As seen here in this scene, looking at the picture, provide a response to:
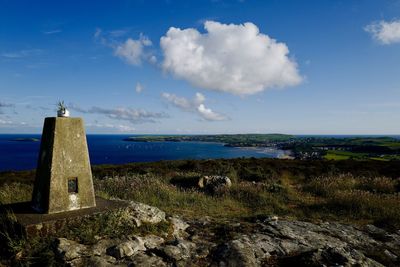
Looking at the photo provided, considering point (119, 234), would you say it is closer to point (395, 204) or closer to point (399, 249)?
point (399, 249)

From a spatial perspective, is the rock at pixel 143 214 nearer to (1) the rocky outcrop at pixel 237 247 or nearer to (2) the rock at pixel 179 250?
(1) the rocky outcrop at pixel 237 247

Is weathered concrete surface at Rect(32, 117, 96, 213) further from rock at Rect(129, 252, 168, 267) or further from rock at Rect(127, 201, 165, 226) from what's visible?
rock at Rect(129, 252, 168, 267)

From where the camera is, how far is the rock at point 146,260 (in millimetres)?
4554

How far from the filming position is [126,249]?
15.8ft

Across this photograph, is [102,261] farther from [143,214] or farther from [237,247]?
[237,247]

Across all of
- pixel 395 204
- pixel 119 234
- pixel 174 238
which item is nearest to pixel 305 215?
pixel 395 204

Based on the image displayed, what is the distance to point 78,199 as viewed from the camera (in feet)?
19.2

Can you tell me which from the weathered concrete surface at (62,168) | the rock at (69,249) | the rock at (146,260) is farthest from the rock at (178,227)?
the rock at (69,249)

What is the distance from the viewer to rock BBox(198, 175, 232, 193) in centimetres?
1282

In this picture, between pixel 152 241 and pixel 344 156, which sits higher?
pixel 152 241

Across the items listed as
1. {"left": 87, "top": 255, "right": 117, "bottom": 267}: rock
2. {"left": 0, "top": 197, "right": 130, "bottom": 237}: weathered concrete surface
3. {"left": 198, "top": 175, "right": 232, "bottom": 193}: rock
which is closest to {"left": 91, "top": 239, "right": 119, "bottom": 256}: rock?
{"left": 87, "top": 255, "right": 117, "bottom": 267}: rock

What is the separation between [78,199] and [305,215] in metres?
6.74

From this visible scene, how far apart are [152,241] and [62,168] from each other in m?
2.08

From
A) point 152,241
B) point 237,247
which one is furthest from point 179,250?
point 237,247
